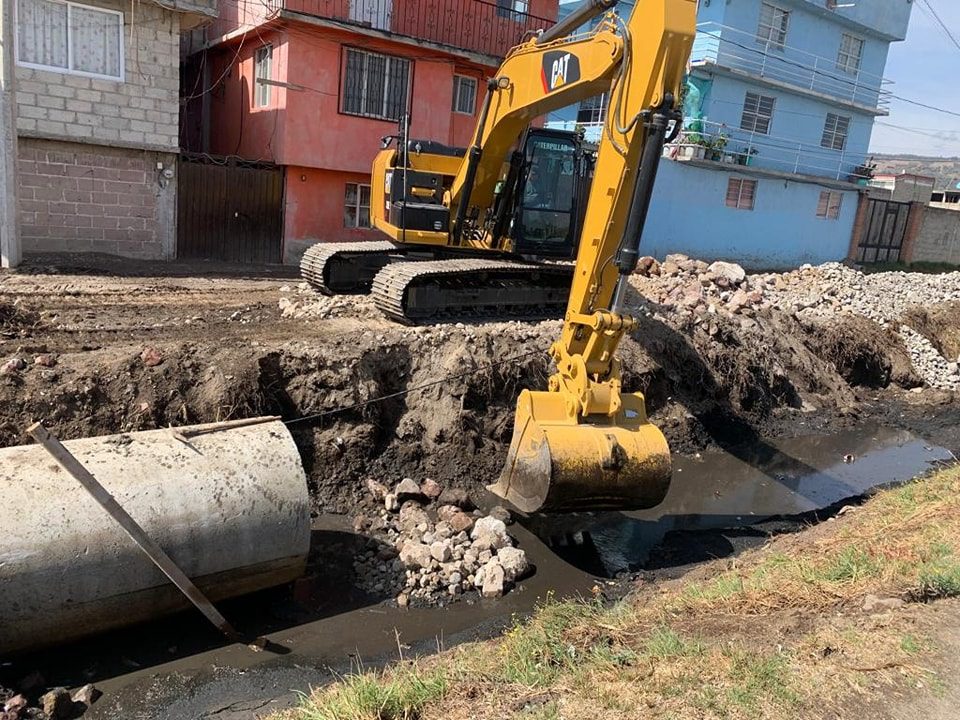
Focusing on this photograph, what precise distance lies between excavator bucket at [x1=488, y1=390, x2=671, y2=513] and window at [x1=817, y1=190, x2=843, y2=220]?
22.2m

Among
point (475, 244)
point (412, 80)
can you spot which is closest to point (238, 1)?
point (412, 80)

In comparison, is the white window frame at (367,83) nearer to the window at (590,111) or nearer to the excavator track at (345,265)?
the excavator track at (345,265)

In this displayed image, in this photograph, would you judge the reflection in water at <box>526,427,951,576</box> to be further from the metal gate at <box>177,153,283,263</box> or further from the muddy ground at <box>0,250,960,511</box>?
the metal gate at <box>177,153,283,263</box>

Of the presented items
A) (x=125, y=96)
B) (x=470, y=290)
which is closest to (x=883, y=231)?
(x=470, y=290)

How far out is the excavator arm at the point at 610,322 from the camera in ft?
20.4

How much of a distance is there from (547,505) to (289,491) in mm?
2080

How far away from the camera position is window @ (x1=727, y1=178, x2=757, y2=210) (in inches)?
911

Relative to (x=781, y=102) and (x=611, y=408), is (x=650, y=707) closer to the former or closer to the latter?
(x=611, y=408)

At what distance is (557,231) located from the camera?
34.7 ft

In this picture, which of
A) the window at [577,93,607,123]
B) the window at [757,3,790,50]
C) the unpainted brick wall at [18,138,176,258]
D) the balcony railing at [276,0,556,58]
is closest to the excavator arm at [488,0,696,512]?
the balcony railing at [276,0,556,58]

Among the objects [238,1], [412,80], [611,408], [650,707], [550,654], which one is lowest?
[550,654]

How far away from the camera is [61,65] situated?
12.9 metres

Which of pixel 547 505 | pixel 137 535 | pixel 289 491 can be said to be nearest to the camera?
pixel 137 535

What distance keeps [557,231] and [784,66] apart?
18.3 metres
